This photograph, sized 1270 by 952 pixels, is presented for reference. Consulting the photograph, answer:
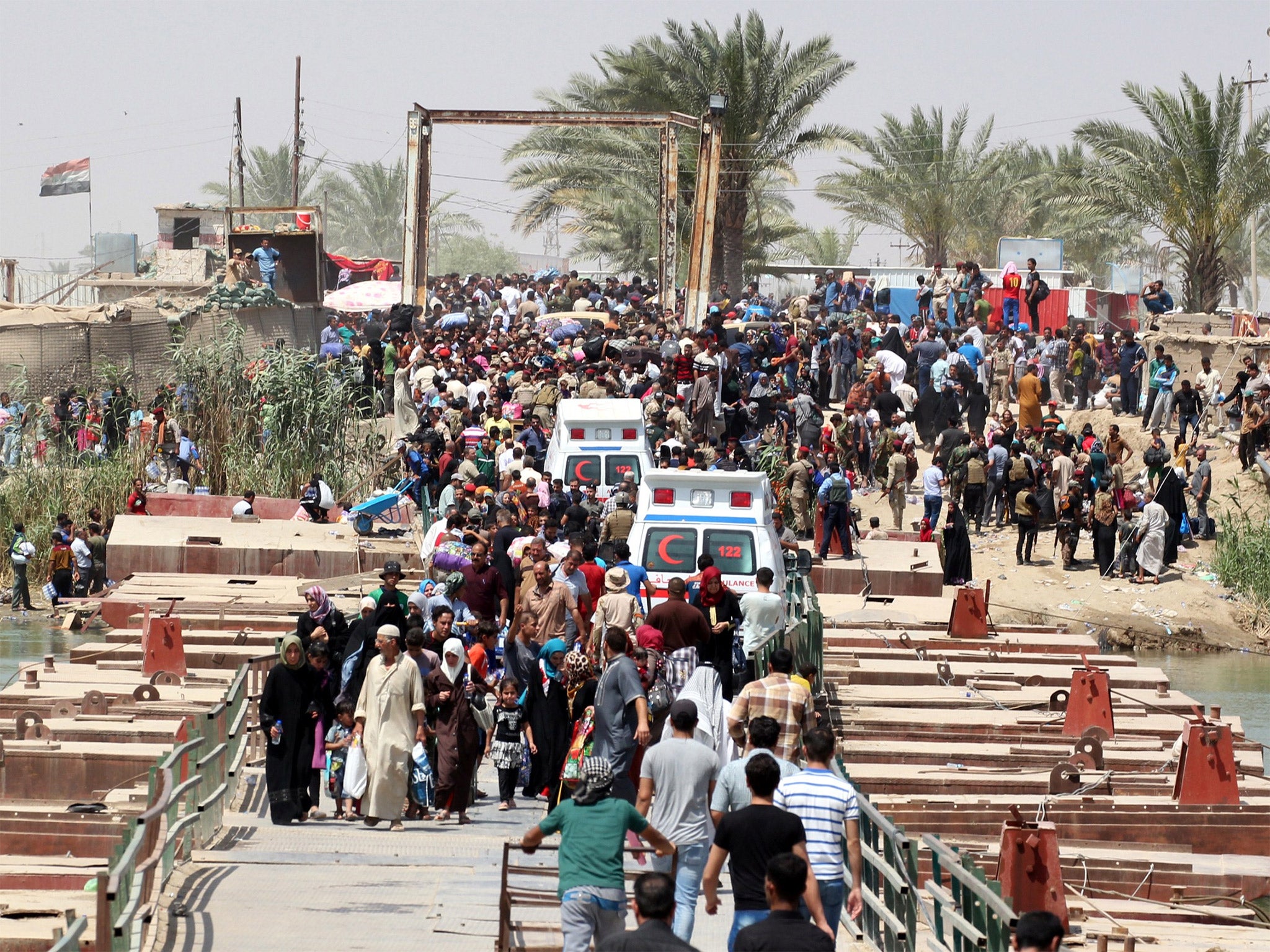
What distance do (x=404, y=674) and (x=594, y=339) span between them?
827 inches

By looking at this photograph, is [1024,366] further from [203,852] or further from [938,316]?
[203,852]

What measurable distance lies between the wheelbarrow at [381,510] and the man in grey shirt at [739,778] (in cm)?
1664

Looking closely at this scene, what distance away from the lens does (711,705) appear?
465 inches

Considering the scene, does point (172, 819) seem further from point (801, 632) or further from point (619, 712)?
point (801, 632)

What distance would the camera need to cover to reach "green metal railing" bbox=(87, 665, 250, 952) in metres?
8.20

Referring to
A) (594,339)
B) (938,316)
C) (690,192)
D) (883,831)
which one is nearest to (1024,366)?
(938,316)

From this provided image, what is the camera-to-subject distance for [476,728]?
42.2ft

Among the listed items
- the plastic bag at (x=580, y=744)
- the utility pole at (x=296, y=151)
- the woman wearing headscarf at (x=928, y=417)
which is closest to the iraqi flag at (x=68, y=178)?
the utility pole at (x=296, y=151)

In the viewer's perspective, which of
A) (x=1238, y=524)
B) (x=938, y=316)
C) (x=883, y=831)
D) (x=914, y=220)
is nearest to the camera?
(x=883, y=831)

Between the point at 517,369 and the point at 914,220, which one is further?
the point at 914,220

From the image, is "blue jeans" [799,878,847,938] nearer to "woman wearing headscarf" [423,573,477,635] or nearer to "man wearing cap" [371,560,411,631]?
"man wearing cap" [371,560,411,631]

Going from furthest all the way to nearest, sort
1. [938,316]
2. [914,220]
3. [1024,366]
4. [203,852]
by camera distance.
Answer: [914,220] → [938,316] → [1024,366] → [203,852]

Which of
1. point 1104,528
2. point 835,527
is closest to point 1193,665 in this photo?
point 1104,528

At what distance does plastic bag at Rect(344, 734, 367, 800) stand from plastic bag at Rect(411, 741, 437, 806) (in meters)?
0.37
